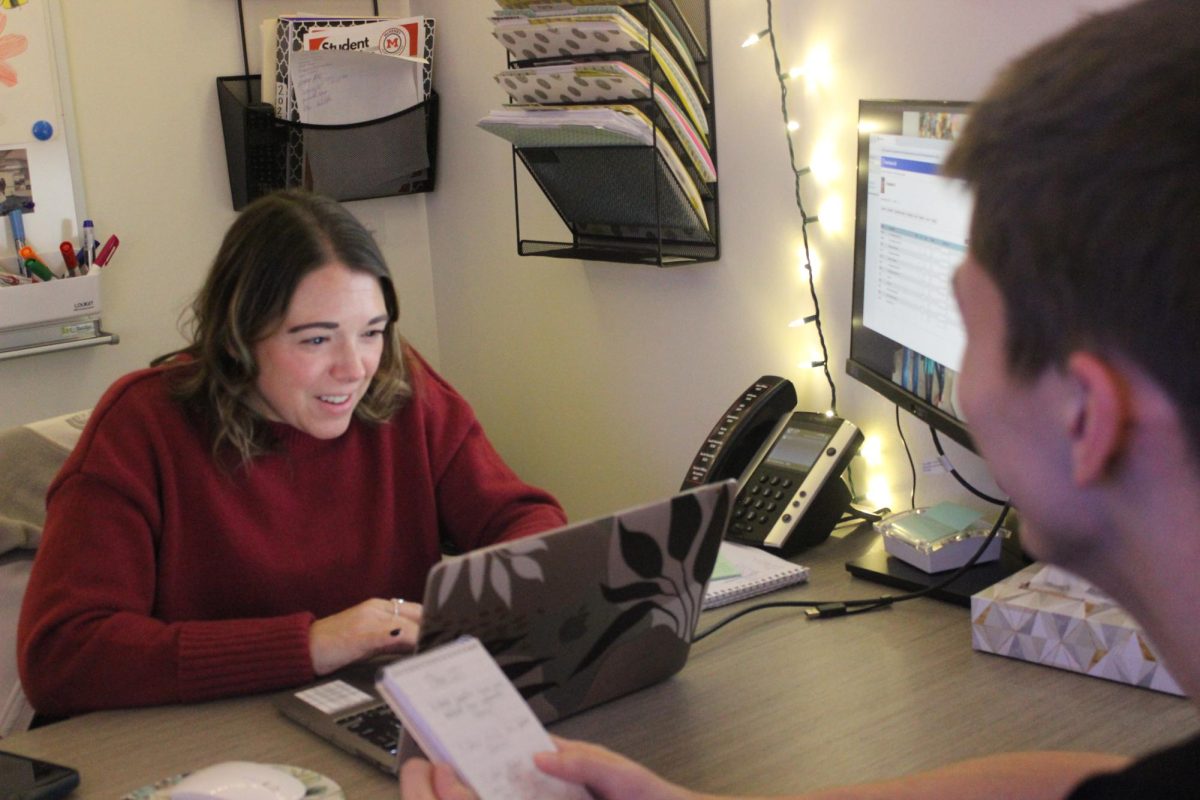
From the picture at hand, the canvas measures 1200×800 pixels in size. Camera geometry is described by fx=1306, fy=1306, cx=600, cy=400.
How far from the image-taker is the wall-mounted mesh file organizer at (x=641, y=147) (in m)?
2.04

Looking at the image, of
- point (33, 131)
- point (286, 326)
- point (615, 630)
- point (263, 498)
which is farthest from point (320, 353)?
point (33, 131)

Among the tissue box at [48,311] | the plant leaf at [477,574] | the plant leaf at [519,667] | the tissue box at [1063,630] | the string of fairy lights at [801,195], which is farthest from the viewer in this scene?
the tissue box at [48,311]

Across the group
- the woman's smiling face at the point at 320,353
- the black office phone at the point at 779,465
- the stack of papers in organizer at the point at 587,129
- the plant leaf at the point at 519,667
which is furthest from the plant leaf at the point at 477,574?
the stack of papers in organizer at the point at 587,129

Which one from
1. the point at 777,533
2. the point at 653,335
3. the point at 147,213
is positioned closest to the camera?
the point at 777,533

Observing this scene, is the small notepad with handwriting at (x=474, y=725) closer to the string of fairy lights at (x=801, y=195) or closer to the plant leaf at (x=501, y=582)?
the plant leaf at (x=501, y=582)

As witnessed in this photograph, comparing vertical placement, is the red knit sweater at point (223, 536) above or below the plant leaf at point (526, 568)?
below

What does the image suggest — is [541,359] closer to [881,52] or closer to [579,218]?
[579,218]

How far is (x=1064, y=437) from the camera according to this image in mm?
602

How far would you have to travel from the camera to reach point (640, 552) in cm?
120

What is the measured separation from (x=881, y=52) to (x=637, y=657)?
958mm

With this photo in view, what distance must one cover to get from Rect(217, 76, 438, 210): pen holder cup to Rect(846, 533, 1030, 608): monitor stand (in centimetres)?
144

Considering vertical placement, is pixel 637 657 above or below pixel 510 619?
below

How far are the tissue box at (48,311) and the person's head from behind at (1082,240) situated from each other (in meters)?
2.06

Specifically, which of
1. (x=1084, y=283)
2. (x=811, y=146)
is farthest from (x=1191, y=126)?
(x=811, y=146)
